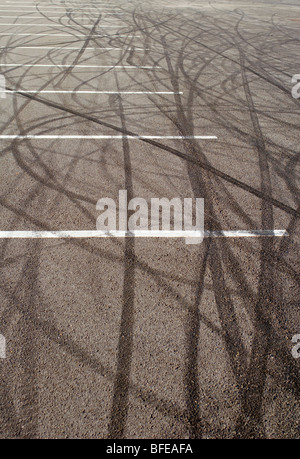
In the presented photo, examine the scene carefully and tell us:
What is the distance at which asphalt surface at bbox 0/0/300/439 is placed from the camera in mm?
2816

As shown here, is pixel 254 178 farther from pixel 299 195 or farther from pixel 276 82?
pixel 276 82

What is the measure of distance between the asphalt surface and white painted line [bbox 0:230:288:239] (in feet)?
0.33

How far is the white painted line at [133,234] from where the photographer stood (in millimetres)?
4336

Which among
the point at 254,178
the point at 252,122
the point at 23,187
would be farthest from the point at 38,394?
the point at 252,122
